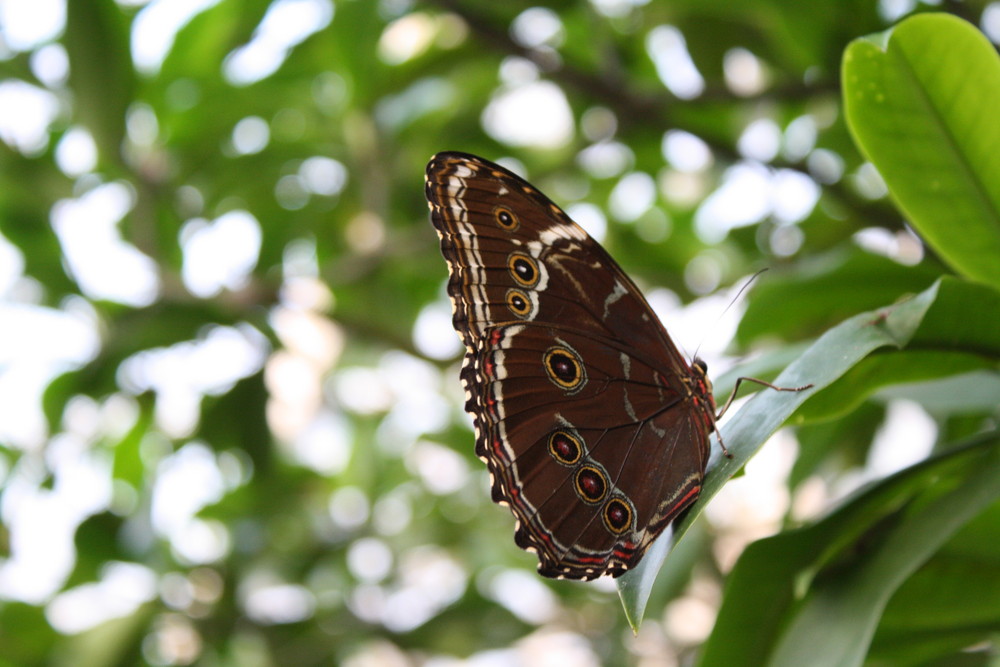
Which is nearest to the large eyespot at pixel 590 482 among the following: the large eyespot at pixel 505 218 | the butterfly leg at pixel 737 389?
the butterfly leg at pixel 737 389

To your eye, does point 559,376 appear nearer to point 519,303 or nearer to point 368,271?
point 519,303

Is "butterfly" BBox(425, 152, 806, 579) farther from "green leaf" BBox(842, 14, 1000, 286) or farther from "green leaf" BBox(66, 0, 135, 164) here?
"green leaf" BBox(66, 0, 135, 164)

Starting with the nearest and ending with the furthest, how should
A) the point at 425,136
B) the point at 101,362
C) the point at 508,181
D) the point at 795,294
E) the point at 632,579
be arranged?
the point at 632,579
the point at 508,181
the point at 795,294
the point at 101,362
the point at 425,136

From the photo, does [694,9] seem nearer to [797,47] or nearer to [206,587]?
[797,47]

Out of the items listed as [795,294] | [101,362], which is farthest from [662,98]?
[101,362]

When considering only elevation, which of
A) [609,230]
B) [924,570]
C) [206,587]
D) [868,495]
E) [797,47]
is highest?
[797,47]

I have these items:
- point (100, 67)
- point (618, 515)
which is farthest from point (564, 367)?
point (100, 67)
